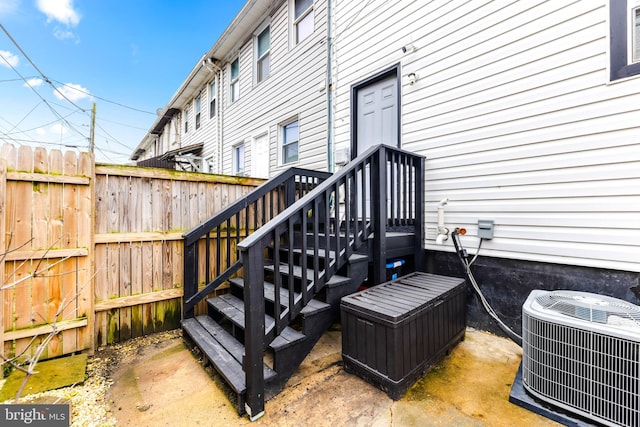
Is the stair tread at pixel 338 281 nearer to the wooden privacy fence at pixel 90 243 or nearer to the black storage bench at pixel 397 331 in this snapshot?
the black storage bench at pixel 397 331

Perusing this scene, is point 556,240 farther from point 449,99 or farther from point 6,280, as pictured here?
point 6,280

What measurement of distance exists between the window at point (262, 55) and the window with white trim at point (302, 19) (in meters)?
1.03

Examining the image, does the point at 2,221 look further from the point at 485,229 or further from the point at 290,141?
the point at 290,141

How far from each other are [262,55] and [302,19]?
1.48m

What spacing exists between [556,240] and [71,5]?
1250 centimetres

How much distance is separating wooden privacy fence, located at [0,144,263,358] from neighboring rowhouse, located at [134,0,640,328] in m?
2.61

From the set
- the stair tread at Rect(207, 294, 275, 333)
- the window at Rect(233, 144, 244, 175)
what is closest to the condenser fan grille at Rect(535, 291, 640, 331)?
the stair tread at Rect(207, 294, 275, 333)

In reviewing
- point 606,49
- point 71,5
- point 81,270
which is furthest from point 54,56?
point 606,49

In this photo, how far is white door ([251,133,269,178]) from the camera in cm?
668

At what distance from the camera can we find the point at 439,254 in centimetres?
331

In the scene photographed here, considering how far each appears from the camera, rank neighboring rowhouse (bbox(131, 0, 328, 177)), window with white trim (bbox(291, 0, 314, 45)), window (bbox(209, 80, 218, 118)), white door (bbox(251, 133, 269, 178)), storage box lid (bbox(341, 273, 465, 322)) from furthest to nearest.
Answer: window (bbox(209, 80, 218, 118)), white door (bbox(251, 133, 269, 178)), window with white trim (bbox(291, 0, 314, 45)), neighboring rowhouse (bbox(131, 0, 328, 177)), storage box lid (bbox(341, 273, 465, 322))

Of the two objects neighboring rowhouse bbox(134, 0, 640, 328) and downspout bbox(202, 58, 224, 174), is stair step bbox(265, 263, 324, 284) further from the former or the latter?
downspout bbox(202, 58, 224, 174)

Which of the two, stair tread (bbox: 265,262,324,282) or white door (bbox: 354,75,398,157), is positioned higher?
white door (bbox: 354,75,398,157)

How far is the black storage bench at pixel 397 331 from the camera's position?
194cm
